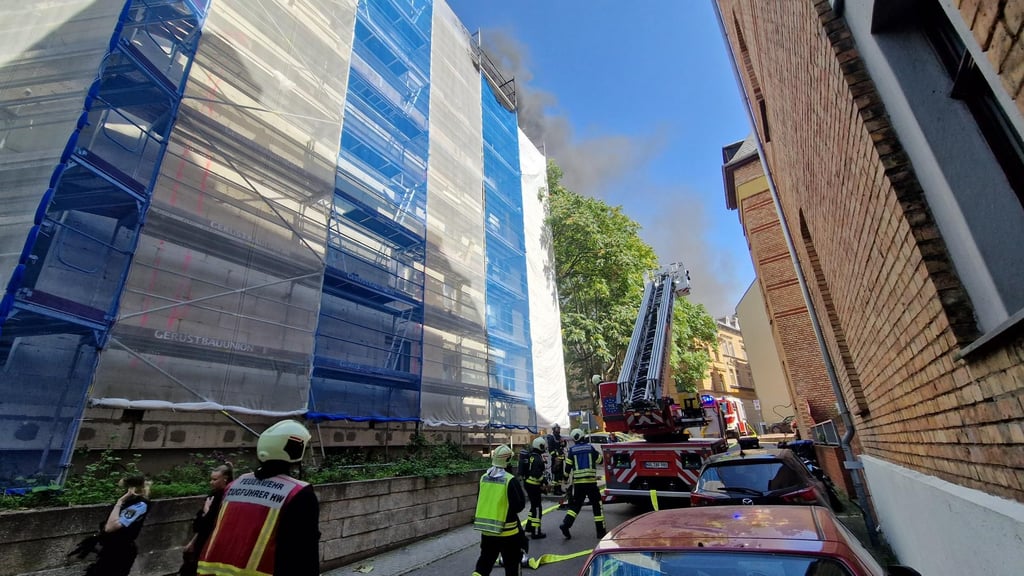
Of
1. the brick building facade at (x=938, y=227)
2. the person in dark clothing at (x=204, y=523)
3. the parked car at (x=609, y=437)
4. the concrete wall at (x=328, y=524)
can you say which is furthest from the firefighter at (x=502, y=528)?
the parked car at (x=609, y=437)

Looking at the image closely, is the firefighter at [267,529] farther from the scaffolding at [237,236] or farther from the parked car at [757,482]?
the scaffolding at [237,236]

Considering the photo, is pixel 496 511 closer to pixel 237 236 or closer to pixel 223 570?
pixel 223 570

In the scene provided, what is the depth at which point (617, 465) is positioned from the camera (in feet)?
27.7

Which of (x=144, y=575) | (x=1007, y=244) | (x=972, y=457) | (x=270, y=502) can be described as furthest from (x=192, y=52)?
(x=972, y=457)

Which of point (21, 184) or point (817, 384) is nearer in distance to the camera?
point (21, 184)

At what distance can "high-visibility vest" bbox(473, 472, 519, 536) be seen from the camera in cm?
427

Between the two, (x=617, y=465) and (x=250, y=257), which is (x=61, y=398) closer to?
(x=250, y=257)

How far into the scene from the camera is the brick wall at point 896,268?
1.79 meters

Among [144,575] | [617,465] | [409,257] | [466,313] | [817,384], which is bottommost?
[144,575]

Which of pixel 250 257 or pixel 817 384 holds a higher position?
pixel 250 257

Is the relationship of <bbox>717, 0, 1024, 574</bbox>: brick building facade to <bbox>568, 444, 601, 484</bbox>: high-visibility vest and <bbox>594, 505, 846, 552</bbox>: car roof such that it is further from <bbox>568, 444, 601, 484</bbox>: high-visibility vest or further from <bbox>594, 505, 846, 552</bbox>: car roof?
<bbox>568, 444, 601, 484</bbox>: high-visibility vest

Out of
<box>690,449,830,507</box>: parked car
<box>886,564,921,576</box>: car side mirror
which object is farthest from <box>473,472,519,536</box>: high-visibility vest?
<box>886,564,921,576</box>: car side mirror

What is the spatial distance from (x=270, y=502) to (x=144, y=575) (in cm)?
337

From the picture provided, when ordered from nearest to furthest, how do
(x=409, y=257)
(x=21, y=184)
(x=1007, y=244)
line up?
(x=1007, y=244), (x=21, y=184), (x=409, y=257)
